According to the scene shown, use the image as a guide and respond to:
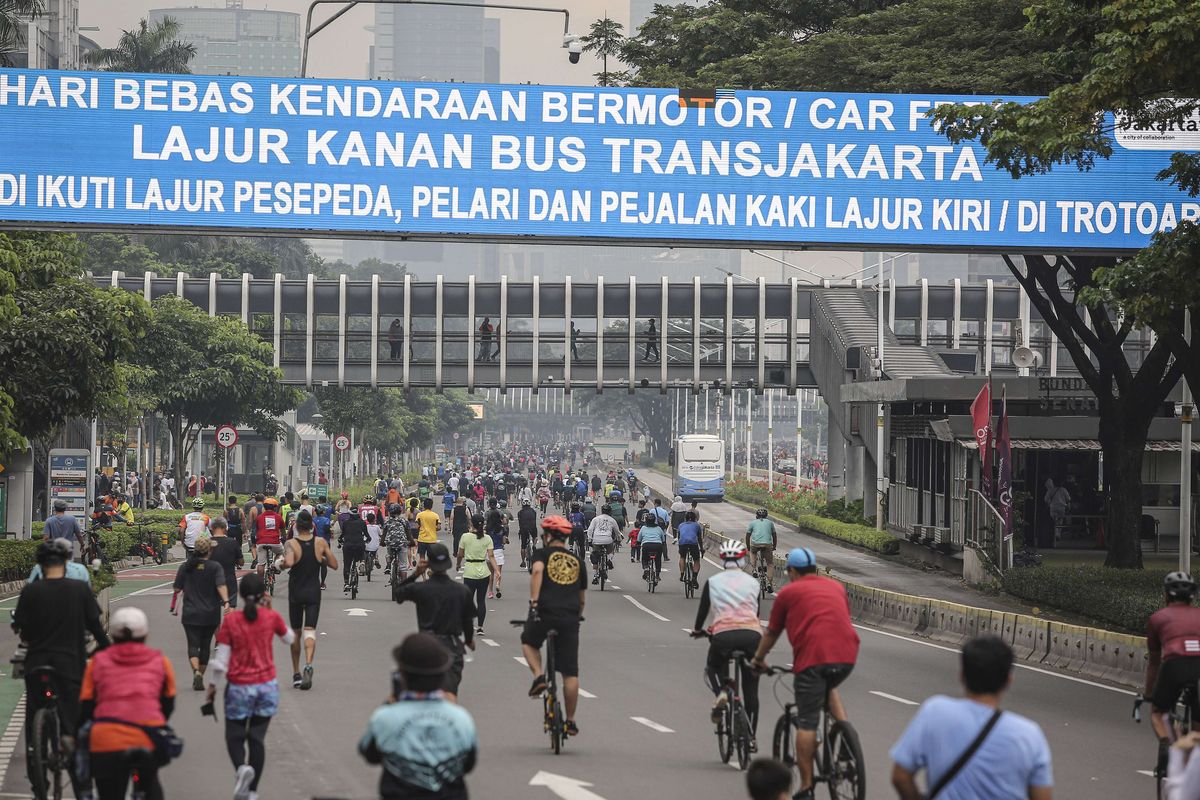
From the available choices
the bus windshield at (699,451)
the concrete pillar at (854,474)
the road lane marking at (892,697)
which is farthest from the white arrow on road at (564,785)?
the bus windshield at (699,451)

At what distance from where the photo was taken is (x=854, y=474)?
58625 mm

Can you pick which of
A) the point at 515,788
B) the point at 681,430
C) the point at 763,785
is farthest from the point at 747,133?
the point at 681,430

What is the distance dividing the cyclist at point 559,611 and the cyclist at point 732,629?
4.11ft

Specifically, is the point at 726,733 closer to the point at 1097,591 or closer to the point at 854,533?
the point at 1097,591

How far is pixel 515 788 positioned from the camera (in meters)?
12.5

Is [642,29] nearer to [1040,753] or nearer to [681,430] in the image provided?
[1040,753]

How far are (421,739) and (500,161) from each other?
1797 centimetres

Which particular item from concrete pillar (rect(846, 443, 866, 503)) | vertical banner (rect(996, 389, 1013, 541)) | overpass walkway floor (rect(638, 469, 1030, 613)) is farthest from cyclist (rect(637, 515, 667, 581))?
concrete pillar (rect(846, 443, 866, 503))

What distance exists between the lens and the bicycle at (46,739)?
11156 millimetres

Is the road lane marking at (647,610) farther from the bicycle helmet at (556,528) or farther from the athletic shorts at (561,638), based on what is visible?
the athletic shorts at (561,638)

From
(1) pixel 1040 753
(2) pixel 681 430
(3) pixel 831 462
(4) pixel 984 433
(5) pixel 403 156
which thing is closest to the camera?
(1) pixel 1040 753

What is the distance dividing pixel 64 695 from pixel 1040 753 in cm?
735

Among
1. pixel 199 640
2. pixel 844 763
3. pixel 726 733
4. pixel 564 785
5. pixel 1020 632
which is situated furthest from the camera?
pixel 1020 632

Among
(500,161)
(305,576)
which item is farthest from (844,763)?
(500,161)
